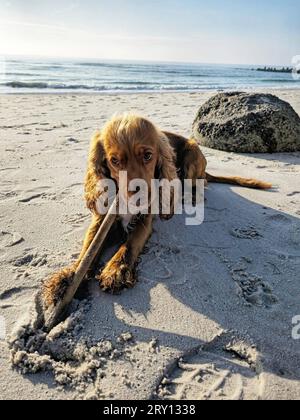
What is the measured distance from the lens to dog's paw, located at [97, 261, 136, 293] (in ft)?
8.63

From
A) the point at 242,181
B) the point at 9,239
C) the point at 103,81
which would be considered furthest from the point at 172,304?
the point at 103,81

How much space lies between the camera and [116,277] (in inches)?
105

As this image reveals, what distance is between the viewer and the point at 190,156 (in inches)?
171

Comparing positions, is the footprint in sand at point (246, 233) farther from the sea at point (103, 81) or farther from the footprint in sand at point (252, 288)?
the sea at point (103, 81)

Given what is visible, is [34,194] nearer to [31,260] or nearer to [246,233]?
[31,260]

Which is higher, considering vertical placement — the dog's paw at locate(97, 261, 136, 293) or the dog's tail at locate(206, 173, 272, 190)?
the dog's tail at locate(206, 173, 272, 190)

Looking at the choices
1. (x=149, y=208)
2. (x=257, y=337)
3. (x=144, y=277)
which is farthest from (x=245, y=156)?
(x=257, y=337)

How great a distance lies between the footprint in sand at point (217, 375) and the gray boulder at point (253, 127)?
4.60 metres

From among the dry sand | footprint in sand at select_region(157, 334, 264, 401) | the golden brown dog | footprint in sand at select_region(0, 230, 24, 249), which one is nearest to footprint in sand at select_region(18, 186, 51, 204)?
the dry sand

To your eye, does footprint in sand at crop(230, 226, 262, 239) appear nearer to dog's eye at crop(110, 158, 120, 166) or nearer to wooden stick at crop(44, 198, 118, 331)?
wooden stick at crop(44, 198, 118, 331)

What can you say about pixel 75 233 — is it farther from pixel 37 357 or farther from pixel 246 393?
pixel 246 393

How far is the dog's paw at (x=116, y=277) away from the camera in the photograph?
263cm

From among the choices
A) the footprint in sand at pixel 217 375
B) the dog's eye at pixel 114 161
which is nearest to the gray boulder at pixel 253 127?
the dog's eye at pixel 114 161

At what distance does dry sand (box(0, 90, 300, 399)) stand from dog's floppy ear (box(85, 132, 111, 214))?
1.28 feet
